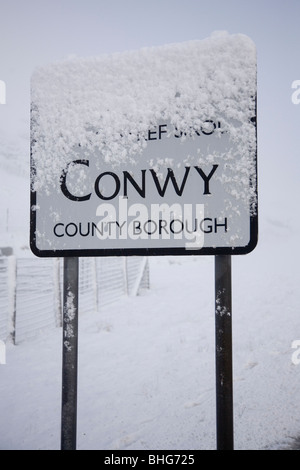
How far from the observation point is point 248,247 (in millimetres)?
1254

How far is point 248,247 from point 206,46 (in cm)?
81

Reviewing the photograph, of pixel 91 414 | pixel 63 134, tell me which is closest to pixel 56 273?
pixel 91 414

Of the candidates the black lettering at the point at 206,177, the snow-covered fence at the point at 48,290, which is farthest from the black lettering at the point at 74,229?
the snow-covered fence at the point at 48,290

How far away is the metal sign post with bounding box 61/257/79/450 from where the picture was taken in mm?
1408

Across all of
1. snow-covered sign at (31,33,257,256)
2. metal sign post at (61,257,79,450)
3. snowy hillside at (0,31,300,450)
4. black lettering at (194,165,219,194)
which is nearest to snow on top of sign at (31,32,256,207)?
snow-covered sign at (31,33,257,256)

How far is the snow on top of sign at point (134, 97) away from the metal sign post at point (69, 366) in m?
0.48

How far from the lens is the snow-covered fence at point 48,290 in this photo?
215 inches

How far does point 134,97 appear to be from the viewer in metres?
1.43

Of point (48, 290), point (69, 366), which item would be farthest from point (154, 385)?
point (48, 290)

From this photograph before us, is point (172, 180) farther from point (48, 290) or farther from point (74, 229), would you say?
point (48, 290)

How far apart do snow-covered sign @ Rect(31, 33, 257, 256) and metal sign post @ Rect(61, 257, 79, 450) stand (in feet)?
0.56

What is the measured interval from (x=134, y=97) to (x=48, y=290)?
8569mm

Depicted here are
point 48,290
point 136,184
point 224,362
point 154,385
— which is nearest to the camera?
point 224,362
